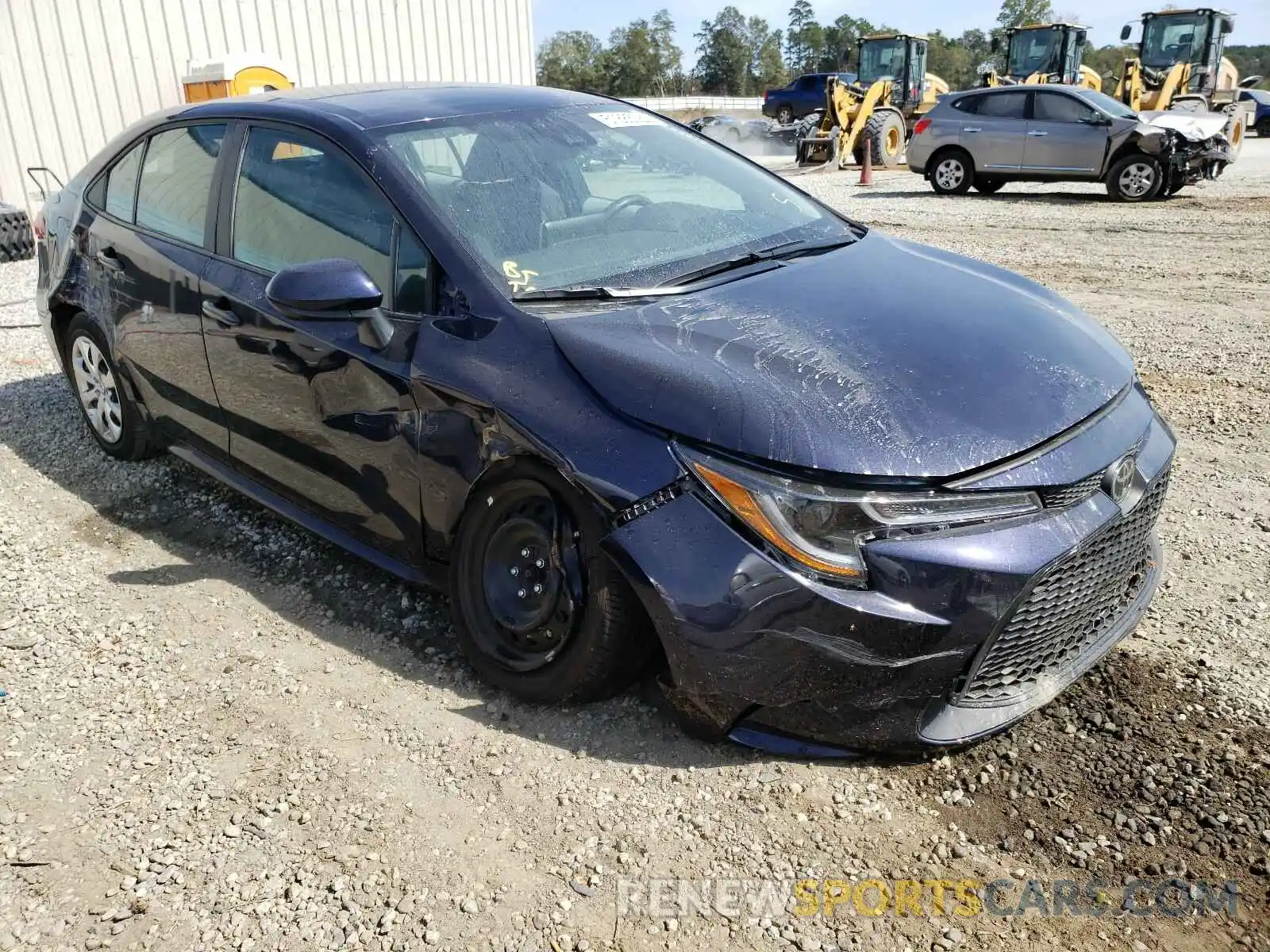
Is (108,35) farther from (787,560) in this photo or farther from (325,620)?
(787,560)

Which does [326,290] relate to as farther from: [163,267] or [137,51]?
[137,51]

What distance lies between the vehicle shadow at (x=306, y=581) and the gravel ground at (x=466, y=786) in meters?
0.01

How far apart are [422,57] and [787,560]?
14.0m

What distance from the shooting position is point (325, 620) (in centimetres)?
344

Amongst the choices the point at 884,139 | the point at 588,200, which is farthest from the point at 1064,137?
the point at 588,200

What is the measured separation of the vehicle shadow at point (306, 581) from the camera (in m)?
2.76

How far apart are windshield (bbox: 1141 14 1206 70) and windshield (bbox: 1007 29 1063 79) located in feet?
6.44

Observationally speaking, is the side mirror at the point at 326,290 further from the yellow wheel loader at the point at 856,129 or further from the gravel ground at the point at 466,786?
the yellow wheel loader at the point at 856,129

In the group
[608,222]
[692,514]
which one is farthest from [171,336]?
[692,514]

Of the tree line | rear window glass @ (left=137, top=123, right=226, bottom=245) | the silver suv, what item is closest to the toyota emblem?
rear window glass @ (left=137, top=123, right=226, bottom=245)

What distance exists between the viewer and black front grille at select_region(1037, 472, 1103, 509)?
2322mm

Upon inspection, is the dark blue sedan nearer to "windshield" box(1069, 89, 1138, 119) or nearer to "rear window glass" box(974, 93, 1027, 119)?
"windshield" box(1069, 89, 1138, 119)

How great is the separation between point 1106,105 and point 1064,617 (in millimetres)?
14000

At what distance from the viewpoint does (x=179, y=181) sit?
397cm
